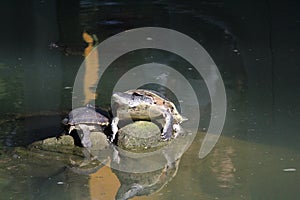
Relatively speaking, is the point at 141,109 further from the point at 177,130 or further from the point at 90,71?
the point at 90,71

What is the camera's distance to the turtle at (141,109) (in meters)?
4.27

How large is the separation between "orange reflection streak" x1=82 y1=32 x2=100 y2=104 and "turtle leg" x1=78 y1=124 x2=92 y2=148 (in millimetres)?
887

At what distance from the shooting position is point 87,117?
13.9ft

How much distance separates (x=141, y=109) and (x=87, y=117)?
1.24ft

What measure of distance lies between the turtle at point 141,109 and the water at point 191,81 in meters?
0.25

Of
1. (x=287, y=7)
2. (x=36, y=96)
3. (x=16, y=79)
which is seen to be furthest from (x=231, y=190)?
(x=287, y=7)

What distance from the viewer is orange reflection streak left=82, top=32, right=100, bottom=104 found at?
17.3 ft

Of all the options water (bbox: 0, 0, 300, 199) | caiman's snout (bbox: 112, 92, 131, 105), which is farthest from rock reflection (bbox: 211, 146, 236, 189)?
caiman's snout (bbox: 112, 92, 131, 105)

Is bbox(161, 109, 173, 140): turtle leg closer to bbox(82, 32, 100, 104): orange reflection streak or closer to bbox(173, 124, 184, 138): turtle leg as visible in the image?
bbox(173, 124, 184, 138): turtle leg

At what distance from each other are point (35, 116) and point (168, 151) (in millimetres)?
1210

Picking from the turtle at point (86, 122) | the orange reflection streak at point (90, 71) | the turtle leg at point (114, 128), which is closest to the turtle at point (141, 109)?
the turtle leg at point (114, 128)

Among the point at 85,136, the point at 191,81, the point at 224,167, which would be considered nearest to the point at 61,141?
the point at 85,136

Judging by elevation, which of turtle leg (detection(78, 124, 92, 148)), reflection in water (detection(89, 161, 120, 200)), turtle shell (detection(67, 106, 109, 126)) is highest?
turtle shell (detection(67, 106, 109, 126))

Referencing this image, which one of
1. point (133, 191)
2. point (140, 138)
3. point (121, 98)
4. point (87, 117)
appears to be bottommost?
point (133, 191)
